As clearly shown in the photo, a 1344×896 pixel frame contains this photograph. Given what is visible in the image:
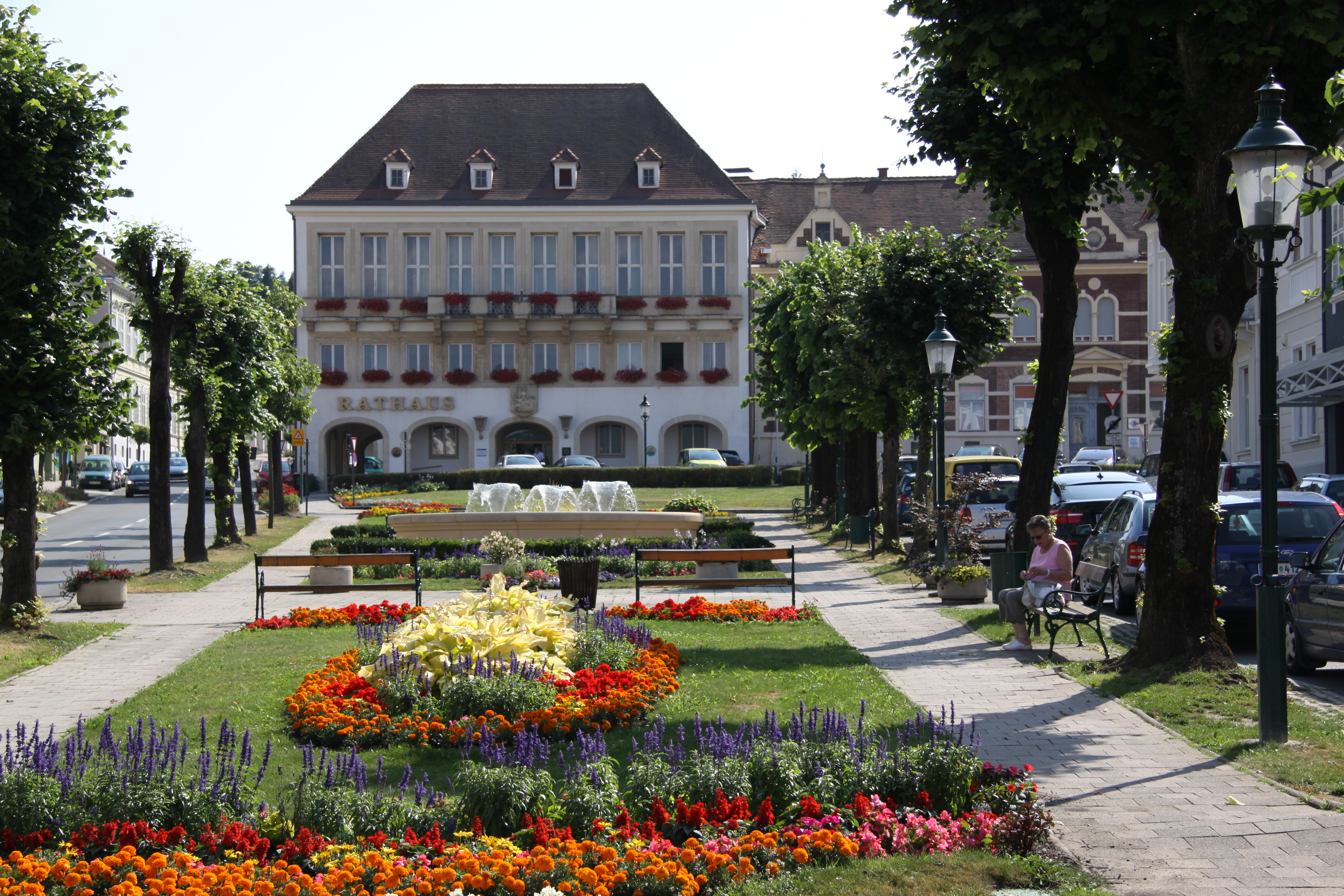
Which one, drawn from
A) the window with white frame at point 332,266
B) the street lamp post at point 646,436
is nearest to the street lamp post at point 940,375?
the street lamp post at point 646,436

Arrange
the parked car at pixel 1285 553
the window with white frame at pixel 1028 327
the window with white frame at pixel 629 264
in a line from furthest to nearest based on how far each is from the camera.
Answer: the window with white frame at pixel 1028 327, the window with white frame at pixel 629 264, the parked car at pixel 1285 553

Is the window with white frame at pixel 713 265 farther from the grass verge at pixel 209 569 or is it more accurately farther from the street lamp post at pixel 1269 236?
the street lamp post at pixel 1269 236

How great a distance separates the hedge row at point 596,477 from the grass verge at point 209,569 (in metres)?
15.4

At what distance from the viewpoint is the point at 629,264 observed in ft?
203

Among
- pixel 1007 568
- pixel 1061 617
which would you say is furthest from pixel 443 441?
pixel 1061 617

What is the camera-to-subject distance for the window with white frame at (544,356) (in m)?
61.8

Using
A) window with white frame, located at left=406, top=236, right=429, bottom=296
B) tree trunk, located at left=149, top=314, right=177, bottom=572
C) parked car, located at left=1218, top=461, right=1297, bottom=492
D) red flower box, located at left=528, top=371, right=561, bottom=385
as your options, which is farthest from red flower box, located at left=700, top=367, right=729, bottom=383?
tree trunk, located at left=149, top=314, right=177, bottom=572

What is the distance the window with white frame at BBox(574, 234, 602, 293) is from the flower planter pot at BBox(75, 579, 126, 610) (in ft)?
147

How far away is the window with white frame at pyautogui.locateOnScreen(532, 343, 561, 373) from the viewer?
61812 millimetres

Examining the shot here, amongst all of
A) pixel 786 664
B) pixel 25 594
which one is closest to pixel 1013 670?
pixel 786 664

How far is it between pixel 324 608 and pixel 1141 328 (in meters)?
57.2

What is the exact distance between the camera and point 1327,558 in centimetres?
1098

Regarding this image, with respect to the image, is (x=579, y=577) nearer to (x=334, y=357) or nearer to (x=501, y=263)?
(x=501, y=263)

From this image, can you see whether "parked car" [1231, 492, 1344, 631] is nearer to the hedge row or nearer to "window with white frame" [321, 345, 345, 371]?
the hedge row
